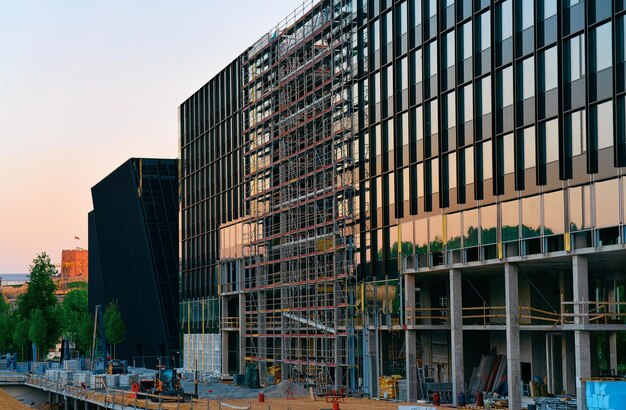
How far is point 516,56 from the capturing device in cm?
5834

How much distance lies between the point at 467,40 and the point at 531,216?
11666 mm

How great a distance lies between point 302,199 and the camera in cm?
8612

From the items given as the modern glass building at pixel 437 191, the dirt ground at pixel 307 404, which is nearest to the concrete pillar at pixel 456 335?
the modern glass building at pixel 437 191

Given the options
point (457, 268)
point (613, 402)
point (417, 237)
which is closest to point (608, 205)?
point (613, 402)

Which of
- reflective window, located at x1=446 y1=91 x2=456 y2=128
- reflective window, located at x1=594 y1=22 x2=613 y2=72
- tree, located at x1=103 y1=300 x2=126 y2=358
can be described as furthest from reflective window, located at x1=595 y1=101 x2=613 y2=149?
Result: tree, located at x1=103 y1=300 x2=126 y2=358

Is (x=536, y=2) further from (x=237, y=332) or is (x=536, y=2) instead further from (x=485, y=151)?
(x=237, y=332)

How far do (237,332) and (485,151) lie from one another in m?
47.2

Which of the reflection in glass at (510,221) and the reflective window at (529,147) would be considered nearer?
the reflective window at (529,147)

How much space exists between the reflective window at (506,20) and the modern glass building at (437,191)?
101 mm

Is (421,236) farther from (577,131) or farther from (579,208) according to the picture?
(577,131)

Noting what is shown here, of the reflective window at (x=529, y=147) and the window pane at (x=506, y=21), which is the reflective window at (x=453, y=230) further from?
the window pane at (x=506, y=21)

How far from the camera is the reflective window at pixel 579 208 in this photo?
52.9 m

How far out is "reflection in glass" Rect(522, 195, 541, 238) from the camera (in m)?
56.3

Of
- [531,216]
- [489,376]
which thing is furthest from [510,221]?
[489,376]
